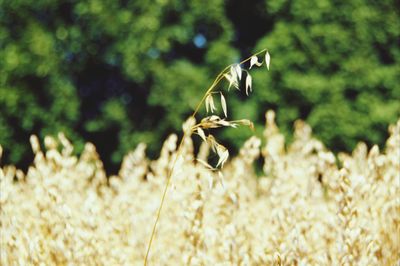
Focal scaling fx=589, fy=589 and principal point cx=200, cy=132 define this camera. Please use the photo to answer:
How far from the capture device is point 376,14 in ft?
17.6

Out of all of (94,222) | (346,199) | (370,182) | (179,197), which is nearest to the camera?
(346,199)

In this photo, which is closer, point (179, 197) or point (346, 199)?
point (346, 199)

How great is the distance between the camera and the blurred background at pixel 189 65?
17.6 ft

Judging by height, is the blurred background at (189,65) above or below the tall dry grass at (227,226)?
above

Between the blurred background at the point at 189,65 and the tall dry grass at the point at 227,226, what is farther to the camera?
the blurred background at the point at 189,65

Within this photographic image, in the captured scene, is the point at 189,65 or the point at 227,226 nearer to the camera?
the point at 227,226

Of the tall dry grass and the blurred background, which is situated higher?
the blurred background

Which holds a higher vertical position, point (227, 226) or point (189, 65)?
point (189, 65)

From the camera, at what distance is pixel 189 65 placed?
5496 millimetres

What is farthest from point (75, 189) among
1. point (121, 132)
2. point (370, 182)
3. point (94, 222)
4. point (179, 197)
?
point (121, 132)

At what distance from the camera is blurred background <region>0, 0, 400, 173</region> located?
538cm

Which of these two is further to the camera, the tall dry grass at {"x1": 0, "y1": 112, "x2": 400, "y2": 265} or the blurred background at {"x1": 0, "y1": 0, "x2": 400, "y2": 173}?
the blurred background at {"x1": 0, "y1": 0, "x2": 400, "y2": 173}

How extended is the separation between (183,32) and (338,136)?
1733 millimetres

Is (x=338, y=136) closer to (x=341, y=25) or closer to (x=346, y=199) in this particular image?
(x=341, y=25)
